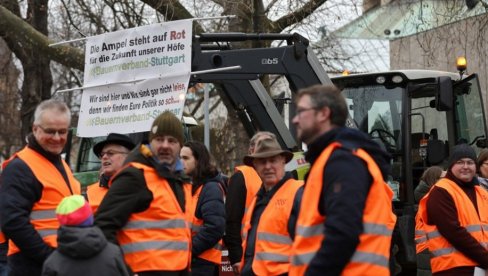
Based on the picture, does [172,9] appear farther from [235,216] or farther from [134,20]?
[235,216]

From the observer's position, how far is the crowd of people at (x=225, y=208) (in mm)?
4051

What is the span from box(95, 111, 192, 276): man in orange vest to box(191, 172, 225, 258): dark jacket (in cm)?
130

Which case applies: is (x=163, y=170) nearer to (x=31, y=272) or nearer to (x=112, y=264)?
(x=112, y=264)

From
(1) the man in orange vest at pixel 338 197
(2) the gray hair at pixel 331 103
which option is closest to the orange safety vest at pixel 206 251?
(1) the man in orange vest at pixel 338 197

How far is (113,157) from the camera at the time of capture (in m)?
6.32

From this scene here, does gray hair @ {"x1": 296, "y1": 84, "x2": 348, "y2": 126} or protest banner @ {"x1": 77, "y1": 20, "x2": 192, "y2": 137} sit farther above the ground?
protest banner @ {"x1": 77, "y1": 20, "x2": 192, "y2": 137}

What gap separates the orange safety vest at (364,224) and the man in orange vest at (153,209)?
3.75ft

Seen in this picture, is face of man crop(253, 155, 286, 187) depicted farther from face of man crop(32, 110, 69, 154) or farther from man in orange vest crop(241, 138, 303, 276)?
face of man crop(32, 110, 69, 154)

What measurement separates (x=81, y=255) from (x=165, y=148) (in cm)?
96

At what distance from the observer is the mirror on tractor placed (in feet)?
30.0

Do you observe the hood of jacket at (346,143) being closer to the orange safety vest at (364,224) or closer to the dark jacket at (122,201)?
the orange safety vest at (364,224)

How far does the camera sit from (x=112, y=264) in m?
4.65

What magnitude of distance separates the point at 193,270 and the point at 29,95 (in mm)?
16619

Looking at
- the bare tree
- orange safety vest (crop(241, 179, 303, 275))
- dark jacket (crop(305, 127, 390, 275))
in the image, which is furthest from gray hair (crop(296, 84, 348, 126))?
the bare tree
